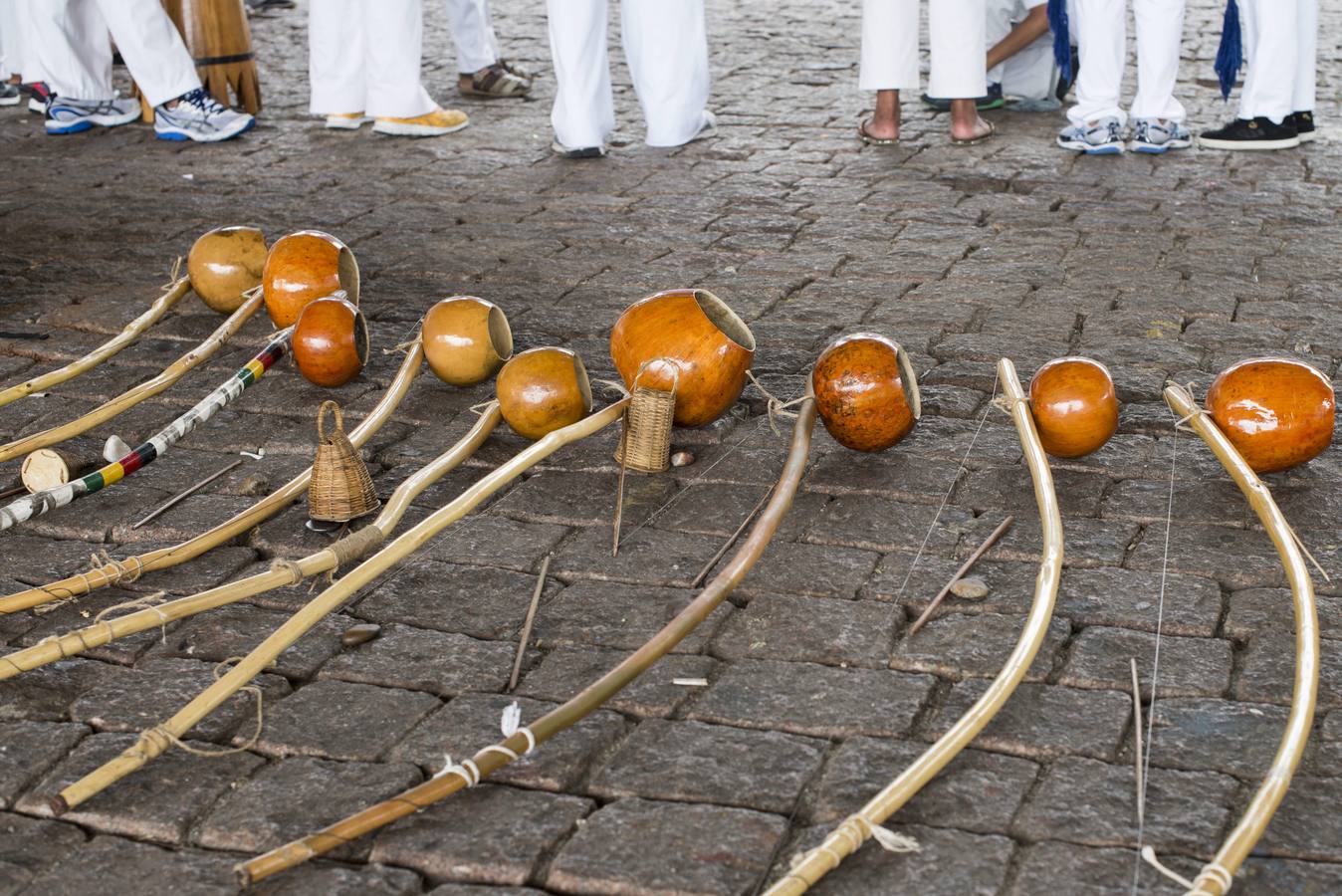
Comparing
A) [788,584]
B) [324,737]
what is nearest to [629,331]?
[788,584]

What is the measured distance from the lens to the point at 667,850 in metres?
2.11

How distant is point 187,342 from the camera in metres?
4.44

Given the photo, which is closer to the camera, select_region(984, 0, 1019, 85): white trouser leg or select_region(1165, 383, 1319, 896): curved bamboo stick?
select_region(1165, 383, 1319, 896): curved bamboo stick

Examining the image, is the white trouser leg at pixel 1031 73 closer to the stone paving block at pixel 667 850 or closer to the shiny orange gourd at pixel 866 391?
the shiny orange gourd at pixel 866 391

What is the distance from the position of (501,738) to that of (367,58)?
5410 millimetres

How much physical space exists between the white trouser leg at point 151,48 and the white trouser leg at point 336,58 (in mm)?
600

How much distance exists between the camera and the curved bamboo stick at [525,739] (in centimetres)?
205

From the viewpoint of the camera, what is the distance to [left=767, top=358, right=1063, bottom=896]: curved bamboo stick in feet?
6.59

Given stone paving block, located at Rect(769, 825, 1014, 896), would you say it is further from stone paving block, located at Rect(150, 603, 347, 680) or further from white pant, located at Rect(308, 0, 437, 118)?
white pant, located at Rect(308, 0, 437, 118)

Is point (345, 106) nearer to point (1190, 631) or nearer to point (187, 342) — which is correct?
point (187, 342)

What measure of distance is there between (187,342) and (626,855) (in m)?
2.84

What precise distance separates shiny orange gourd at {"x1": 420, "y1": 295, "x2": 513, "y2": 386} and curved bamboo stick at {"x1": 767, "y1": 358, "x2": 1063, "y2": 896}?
1402mm

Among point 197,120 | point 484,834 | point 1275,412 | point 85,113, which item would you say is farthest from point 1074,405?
point 85,113

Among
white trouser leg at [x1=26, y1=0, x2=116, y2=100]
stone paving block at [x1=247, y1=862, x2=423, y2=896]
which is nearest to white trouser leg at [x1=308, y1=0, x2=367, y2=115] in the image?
white trouser leg at [x1=26, y1=0, x2=116, y2=100]
